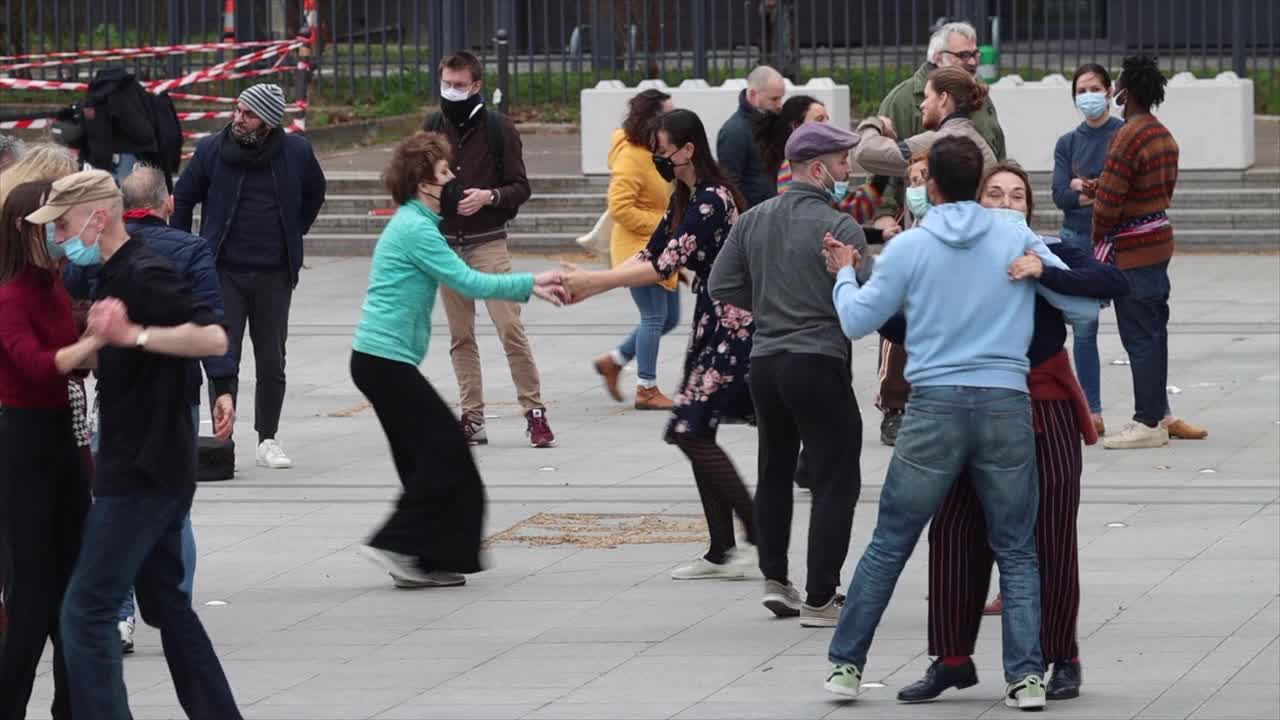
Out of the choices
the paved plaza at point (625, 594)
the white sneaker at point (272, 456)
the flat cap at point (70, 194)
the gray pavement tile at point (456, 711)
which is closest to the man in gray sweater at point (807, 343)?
the paved plaza at point (625, 594)

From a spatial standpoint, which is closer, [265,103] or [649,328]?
[265,103]

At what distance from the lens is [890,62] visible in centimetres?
Result: 2344

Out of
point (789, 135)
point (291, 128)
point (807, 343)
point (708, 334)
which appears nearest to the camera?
point (807, 343)

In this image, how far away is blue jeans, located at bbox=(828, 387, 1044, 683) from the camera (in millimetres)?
6434

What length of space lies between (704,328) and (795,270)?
2.73 feet

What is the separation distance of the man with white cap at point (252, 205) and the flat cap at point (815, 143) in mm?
3520

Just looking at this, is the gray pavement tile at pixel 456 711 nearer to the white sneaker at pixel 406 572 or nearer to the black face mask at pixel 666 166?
the white sneaker at pixel 406 572

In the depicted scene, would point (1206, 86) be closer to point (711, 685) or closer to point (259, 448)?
point (259, 448)

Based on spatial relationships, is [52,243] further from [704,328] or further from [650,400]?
[650,400]

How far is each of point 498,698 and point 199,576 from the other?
2.15m

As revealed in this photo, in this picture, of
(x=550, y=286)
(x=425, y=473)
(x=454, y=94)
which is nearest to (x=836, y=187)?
(x=550, y=286)

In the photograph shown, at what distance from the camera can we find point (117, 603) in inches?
235

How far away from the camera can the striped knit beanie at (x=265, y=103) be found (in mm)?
10414

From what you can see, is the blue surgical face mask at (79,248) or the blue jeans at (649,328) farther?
the blue jeans at (649,328)
